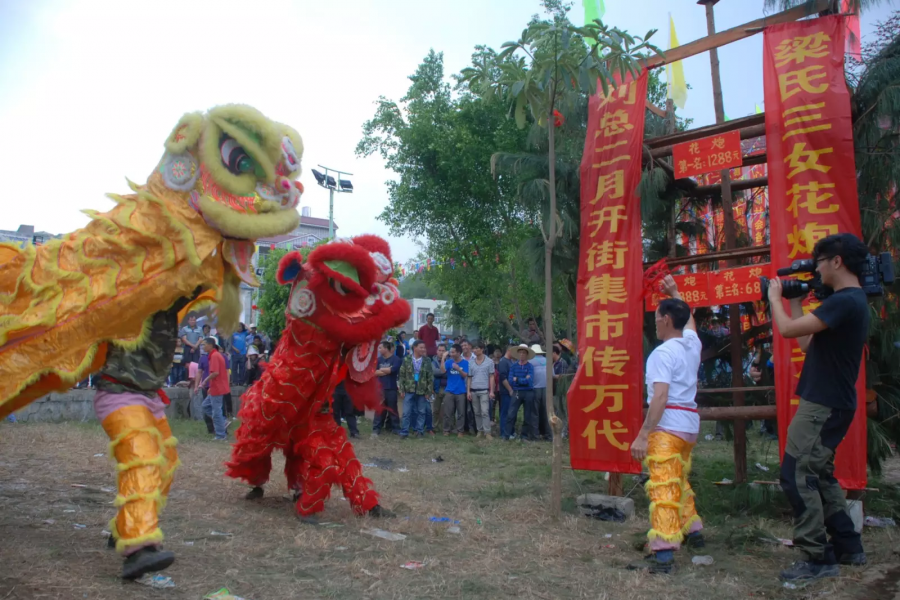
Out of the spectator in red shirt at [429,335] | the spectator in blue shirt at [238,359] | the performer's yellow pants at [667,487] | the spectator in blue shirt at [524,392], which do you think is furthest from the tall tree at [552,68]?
the spectator in blue shirt at [238,359]

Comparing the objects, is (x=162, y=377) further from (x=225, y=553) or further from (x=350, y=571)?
(x=350, y=571)

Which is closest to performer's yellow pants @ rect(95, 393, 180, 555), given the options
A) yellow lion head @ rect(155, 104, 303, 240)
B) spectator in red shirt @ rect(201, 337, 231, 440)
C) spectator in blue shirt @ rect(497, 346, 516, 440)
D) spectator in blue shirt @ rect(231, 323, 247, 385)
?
yellow lion head @ rect(155, 104, 303, 240)

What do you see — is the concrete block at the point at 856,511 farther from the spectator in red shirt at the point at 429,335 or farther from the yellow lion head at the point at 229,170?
the spectator in red shirt at the point at 429,335

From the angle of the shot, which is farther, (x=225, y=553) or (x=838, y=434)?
(x=225, y=553)

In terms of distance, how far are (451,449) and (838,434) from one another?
631 cm

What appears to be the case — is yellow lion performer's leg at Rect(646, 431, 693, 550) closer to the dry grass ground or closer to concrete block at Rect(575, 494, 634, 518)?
the dry grass ground

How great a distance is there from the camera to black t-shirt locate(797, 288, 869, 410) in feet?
11.6

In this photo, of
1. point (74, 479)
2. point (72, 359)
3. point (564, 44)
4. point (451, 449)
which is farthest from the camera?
point (451, 449)

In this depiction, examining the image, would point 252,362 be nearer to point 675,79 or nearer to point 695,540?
point 675,79

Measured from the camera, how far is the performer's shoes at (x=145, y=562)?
316 centimetres

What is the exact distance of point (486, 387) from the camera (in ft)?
36.0

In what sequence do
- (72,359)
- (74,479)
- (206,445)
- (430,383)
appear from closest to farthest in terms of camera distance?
(72,359) → (74,479) → (206,445) → (430,383)

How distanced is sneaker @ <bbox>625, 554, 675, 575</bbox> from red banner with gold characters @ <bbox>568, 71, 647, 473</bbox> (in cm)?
142

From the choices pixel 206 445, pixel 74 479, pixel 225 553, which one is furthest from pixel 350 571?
pixel 206 445
